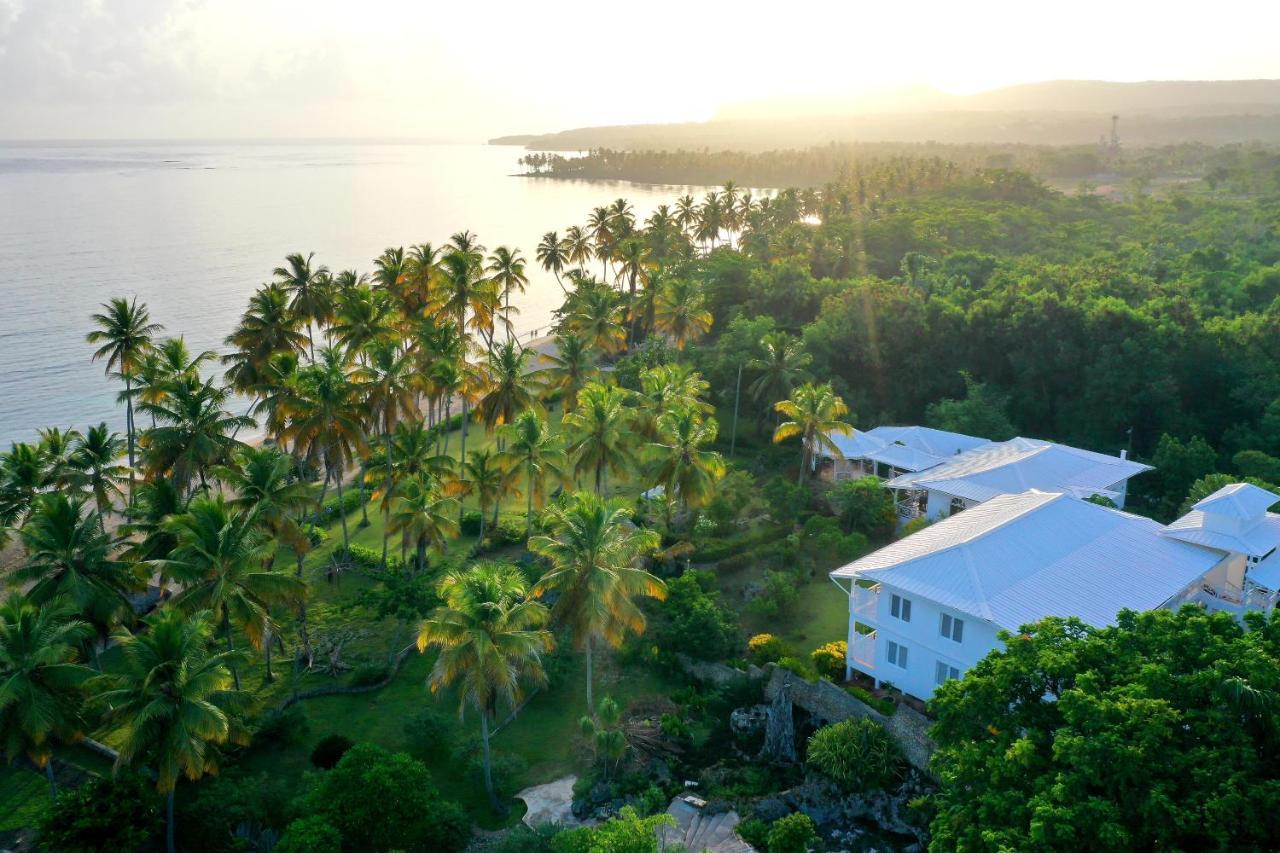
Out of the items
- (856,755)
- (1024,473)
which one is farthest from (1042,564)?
(1024,473)

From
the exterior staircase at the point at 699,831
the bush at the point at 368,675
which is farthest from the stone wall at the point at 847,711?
the bush at the point at 368,675

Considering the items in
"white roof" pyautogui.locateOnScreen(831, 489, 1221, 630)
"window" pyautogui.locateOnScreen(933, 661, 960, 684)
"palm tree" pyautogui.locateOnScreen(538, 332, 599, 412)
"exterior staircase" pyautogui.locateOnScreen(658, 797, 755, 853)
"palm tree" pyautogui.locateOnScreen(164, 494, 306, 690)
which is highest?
"palm tree" pyautogui.locateOnScreen(538, 332, 599, 412)

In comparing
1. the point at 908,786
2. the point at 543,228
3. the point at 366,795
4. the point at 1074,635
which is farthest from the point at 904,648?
the point at 543,228

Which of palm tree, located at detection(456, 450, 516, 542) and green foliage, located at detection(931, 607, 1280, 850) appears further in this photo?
palm tree, located at detection(456, 450, 516, 542)

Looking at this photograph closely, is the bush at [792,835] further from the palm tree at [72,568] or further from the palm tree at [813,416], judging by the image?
the palm tree at [813,416]

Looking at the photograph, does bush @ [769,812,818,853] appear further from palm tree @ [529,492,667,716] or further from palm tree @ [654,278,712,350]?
palm tree @ [654,278,712,350]

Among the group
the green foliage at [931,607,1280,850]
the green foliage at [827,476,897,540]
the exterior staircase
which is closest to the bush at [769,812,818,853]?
the exterior staircase

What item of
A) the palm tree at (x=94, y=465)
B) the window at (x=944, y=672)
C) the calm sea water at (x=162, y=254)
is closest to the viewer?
the window at (x=944, y=672)
